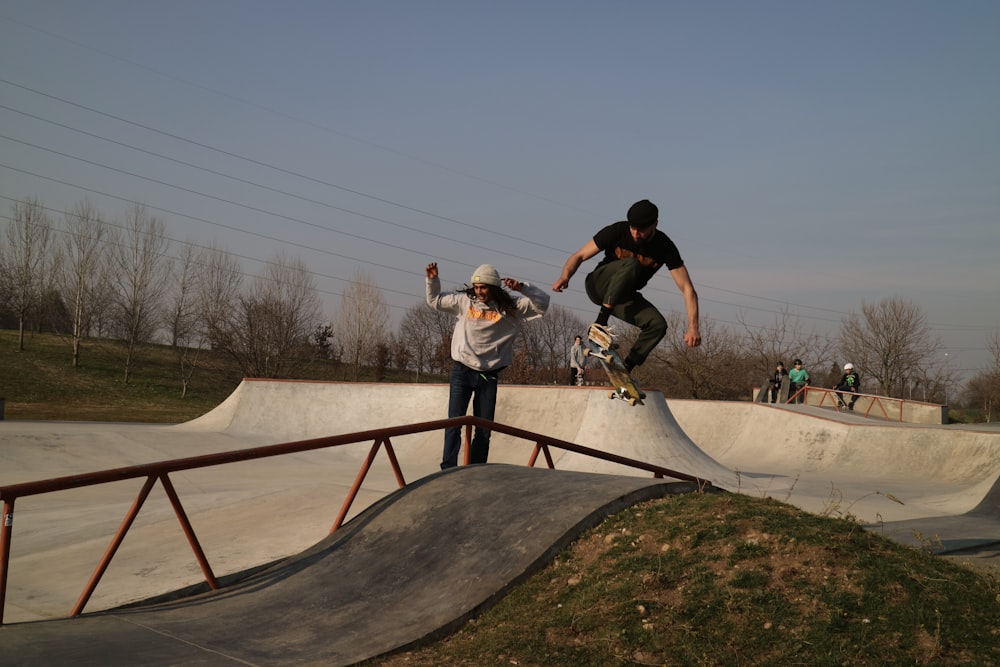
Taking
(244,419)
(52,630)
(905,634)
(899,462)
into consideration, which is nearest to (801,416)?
(899,462)

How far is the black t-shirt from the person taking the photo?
608cm

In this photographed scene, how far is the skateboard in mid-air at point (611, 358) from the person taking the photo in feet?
21.7

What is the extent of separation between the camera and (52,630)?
13.9 feet

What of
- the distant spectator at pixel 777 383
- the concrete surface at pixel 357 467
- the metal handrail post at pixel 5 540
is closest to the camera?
the metal handrail post at pixel 5 540

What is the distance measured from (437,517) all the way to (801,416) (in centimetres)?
1616

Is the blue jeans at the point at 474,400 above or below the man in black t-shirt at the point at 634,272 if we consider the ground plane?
below

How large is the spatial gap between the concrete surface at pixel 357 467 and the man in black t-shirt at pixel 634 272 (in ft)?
4.96

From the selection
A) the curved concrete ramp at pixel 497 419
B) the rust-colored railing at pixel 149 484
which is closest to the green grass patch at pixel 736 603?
the rust-colored railing at pixel 149 484

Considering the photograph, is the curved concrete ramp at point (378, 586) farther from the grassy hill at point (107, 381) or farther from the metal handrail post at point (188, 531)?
the grassy hill at point (107, 381)

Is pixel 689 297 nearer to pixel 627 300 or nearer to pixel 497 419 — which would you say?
pixel 627 300

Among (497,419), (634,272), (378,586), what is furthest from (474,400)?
(497,419)

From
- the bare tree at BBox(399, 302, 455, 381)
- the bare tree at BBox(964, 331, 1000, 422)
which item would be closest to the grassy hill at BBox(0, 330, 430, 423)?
the bare tree at BBox(399, 302, 455, 381)

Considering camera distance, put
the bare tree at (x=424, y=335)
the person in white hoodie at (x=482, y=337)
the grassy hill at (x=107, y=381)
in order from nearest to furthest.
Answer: the person in white hoodie at (x=482, y=337) → the grassy hill at (x=107, y=381) → the bare tree at (x=424, y=335)

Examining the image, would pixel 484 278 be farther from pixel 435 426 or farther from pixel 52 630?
pixel 52 630
